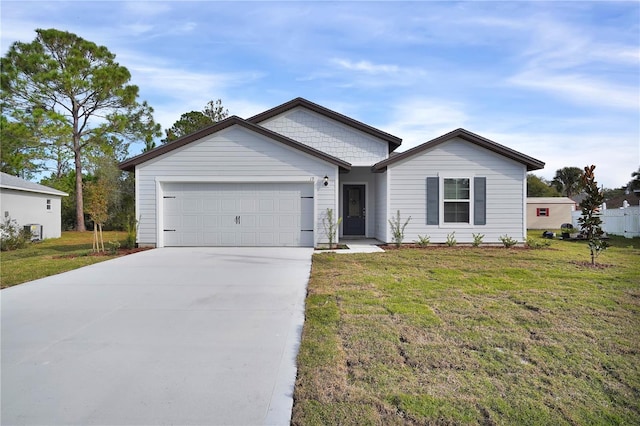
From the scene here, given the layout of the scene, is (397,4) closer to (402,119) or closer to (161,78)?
(161,78)

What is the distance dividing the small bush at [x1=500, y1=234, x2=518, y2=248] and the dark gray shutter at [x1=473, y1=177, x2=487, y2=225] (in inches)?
30.6

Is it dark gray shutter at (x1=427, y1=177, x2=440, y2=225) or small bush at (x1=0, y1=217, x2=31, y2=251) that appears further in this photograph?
small bush at (x1=0, y1=217, x2=31, y2=251)

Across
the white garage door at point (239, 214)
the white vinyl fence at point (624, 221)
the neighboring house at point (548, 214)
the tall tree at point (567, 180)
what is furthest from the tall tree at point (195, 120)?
the tall tree at point (567, 180)

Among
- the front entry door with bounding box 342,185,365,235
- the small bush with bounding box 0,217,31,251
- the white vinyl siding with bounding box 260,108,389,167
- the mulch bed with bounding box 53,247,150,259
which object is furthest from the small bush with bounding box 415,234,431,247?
the small bush with bounding box 0,217,31,251

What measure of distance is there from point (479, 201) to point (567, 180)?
49.9 m

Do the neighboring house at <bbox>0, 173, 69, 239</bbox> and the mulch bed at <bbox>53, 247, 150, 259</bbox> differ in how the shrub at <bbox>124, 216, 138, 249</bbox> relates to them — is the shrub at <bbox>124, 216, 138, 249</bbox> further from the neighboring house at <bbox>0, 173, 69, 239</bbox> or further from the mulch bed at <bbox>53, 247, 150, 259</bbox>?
the neighboring house at <bbox>0, 173, 69, 239</bbox>

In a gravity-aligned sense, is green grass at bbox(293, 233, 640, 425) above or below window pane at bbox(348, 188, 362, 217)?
below

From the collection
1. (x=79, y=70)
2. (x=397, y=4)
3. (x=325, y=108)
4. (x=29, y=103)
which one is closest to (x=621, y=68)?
(x=397, y=4)

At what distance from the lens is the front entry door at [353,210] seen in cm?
1670

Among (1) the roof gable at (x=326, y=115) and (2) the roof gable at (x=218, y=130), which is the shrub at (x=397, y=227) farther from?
(1) the roof gable at (x=326, y=115)

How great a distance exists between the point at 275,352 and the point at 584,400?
268 cm

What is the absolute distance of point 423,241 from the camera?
13.6 m

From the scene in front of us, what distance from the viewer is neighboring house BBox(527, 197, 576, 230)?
1143 inches

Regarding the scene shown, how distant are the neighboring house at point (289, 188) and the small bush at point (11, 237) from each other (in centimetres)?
647
